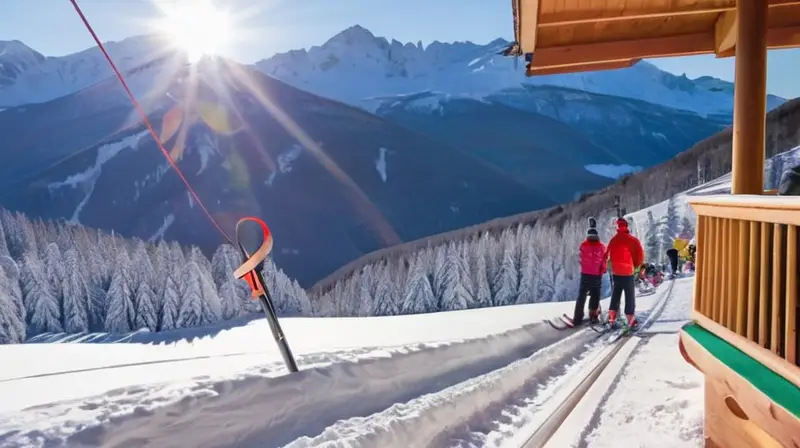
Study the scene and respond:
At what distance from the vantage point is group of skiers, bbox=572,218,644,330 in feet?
24.7

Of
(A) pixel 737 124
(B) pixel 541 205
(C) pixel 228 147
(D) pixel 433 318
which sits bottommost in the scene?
(D) pixel 433 318

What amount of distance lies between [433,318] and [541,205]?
125 m

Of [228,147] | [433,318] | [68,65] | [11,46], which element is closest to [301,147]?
[228,147]

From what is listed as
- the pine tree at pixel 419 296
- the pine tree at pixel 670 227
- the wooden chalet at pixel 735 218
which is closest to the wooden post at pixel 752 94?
the wooden chalet at pixel 735 218

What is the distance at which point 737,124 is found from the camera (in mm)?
3350

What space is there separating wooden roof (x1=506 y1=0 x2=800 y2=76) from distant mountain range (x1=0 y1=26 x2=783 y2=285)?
8553 centimetres

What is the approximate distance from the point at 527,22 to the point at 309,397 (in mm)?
3359

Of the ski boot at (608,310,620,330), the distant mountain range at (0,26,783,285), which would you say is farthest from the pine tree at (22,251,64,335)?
the distant mountain range at (0,26,783,285)

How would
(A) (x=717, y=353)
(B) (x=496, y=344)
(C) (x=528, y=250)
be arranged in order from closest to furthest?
(A) (x=717, y=353) < (B) (x=496, y=344) < (C) (x=528, y=250)

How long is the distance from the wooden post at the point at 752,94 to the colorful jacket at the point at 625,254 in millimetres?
4427

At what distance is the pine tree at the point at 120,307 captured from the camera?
27547 millimetres

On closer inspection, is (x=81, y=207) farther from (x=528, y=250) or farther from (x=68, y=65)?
(x=528, y=250)

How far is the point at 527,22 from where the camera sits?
3738mm

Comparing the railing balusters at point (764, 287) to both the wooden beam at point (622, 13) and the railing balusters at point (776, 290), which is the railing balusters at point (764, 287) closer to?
the railing balusters at point (776, 290)
